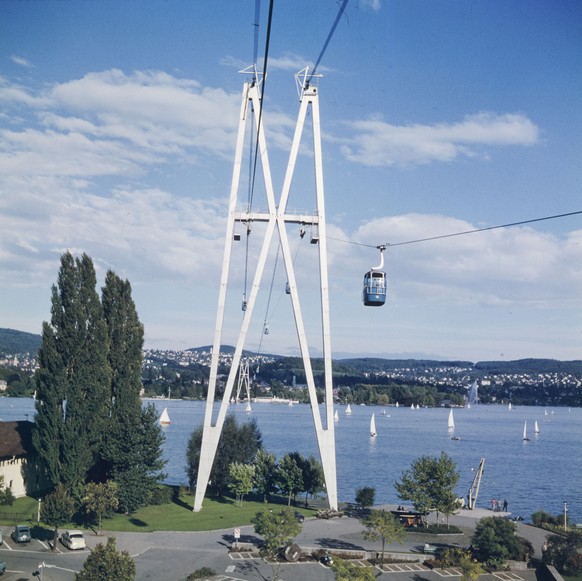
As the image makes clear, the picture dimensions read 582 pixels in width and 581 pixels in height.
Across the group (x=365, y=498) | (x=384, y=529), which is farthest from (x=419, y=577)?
(x=365, y=498)

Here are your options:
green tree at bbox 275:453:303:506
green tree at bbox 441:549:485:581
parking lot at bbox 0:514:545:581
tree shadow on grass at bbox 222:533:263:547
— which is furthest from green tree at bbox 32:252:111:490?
green tree at bbox 441:549:485:581

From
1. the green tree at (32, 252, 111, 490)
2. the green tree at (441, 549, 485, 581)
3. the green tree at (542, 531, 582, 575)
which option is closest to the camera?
the green tree at (441, 549, 485, 581)

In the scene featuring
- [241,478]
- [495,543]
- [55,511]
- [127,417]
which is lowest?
[495,543]

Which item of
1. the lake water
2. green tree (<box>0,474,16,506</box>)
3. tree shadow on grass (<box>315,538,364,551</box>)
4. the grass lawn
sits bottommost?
the lake water

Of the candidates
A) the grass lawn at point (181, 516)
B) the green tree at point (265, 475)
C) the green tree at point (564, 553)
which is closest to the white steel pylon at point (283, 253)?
the grass lawn at point (181, 516)

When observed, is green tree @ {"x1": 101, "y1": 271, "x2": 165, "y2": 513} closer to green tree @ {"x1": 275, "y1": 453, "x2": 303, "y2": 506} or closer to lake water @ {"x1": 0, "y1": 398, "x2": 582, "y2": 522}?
green tree @ {"x1": 275, "y1": 453, "x2": 303, "y2": 506}

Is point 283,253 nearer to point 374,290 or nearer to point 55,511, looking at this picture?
point 374,290

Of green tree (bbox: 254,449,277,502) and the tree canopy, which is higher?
the tree canopy
